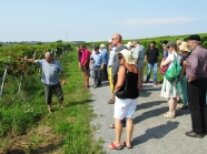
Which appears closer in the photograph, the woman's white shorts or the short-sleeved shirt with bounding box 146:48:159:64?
the woman's white shorts

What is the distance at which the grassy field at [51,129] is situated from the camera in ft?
27.6

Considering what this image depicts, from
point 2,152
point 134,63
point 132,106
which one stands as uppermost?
point 134,63

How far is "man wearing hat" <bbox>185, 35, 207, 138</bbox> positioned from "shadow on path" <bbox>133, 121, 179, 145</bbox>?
61 cm

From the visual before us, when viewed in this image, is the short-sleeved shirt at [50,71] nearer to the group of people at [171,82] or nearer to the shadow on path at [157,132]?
the group of people at [171,82]

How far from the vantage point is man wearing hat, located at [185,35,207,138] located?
8.34 meters

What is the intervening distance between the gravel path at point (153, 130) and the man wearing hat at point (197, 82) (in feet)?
0.99

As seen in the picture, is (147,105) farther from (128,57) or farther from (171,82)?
(128,57)

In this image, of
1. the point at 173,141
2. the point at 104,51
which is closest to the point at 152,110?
the point at 173,141

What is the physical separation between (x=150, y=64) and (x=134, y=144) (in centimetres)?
1046

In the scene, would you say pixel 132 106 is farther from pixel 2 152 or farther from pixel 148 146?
pixel 2 152

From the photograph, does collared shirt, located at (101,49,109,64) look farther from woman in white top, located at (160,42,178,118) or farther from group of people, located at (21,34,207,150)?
woman in white top, located at (160,42,178,118)

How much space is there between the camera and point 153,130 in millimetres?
9258

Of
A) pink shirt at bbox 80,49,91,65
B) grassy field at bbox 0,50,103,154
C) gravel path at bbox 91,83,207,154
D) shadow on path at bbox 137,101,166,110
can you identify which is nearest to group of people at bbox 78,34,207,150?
gravel path at bbox 91,83,207,154

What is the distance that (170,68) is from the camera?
10133mm
